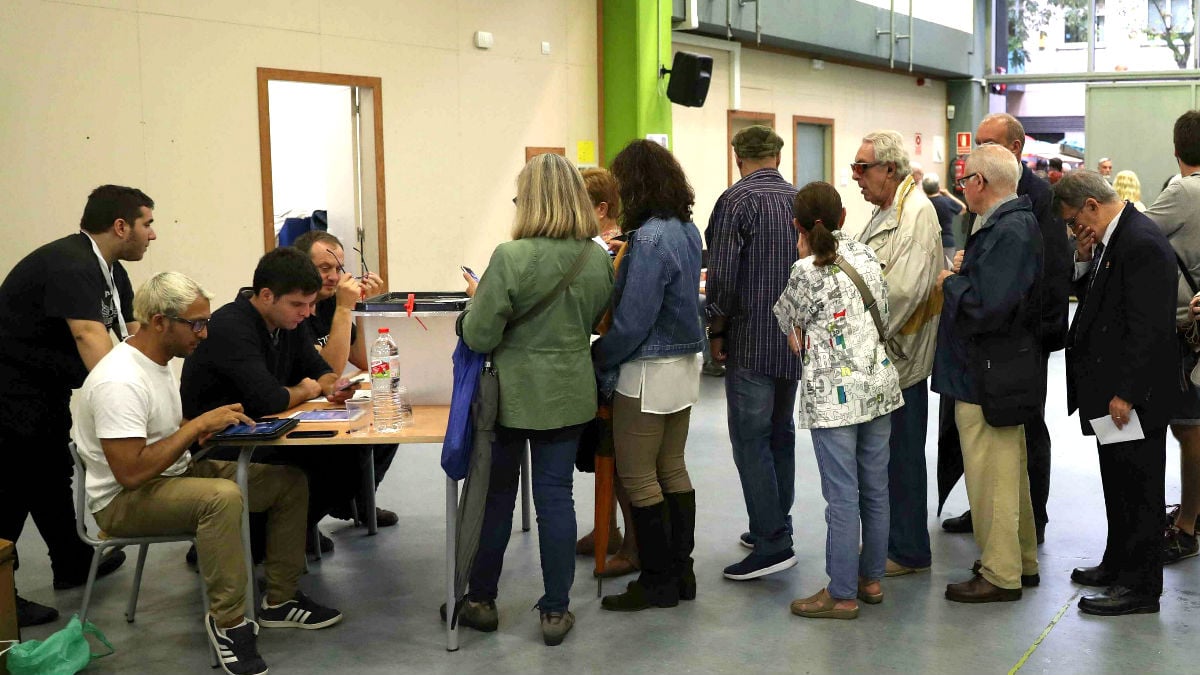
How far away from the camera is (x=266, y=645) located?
345 centimetres

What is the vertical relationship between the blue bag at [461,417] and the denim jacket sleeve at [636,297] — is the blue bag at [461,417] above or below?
below

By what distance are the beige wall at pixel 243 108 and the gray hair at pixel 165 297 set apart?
2791mm

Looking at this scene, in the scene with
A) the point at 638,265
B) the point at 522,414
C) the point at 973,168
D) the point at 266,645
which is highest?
the point at 973,168

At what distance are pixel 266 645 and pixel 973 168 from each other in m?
2.70

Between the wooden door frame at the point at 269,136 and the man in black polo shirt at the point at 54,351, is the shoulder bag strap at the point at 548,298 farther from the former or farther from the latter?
the wooden door frame at the point at 269,136

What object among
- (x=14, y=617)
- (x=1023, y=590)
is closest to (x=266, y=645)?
(x=14, y=617)

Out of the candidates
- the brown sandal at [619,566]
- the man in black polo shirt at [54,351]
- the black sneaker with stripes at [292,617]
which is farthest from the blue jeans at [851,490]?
the man in black polo shirt at [54,351]

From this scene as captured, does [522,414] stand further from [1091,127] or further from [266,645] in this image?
[1091,127]

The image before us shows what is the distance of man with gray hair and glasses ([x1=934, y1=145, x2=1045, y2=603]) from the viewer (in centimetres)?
343

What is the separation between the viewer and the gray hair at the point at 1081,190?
359cm

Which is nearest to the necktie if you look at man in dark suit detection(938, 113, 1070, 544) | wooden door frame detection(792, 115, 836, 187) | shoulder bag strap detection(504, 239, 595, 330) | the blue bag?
man in dark suit detection(938, 113, 1070, 544)

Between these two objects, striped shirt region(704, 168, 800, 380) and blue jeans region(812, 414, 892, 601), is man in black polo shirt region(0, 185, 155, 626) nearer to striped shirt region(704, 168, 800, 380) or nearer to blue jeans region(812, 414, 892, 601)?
striped shirt region(704, 168, 800, 380)

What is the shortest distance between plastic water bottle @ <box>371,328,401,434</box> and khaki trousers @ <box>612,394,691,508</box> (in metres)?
0.72

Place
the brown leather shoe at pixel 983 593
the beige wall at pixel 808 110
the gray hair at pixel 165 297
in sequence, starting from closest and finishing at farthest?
1. the gray hair at pixel 165 297
2. the brown leather shoe at pixel 983 593
3. the beige wall at pixel 808 110
